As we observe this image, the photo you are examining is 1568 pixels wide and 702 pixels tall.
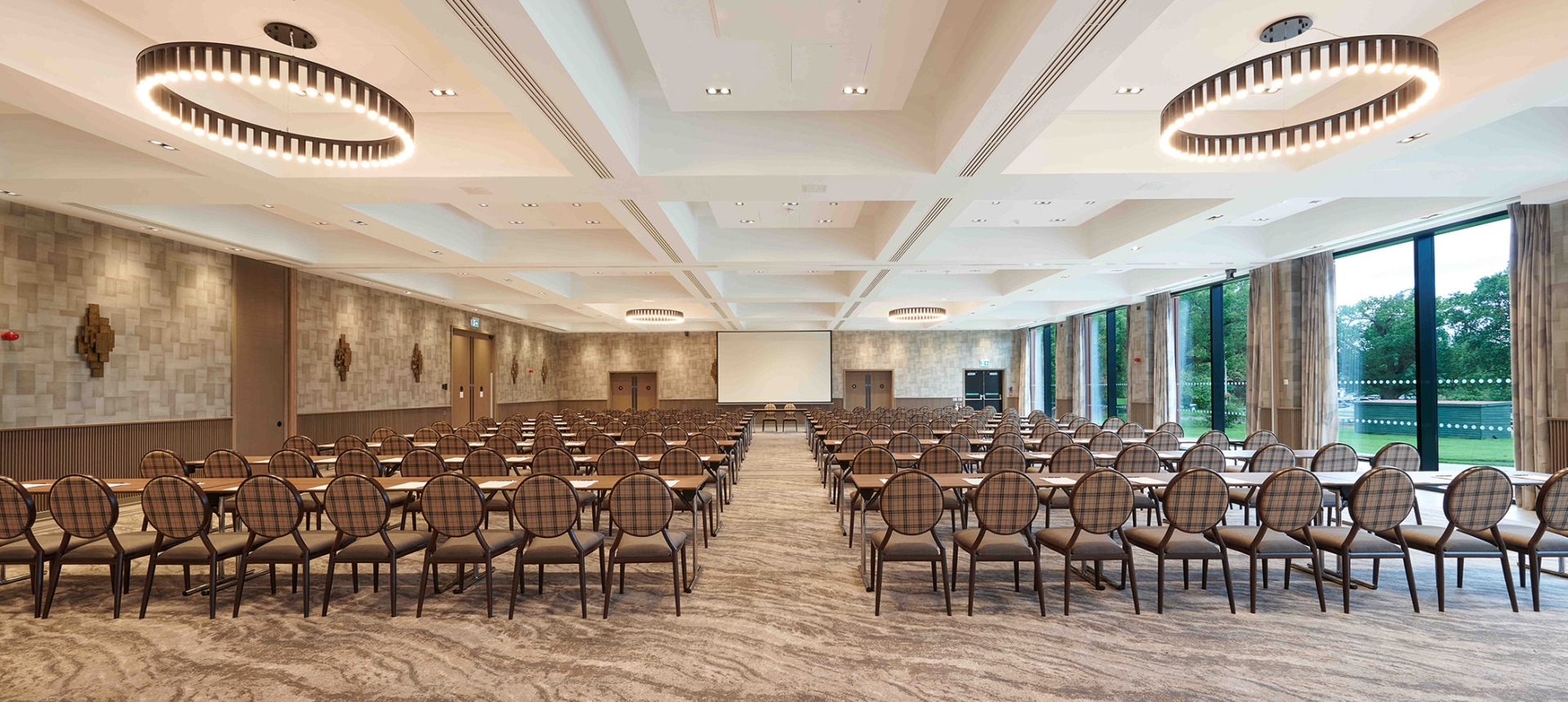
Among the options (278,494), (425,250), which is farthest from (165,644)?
(425,250)

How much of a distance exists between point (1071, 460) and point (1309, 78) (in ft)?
11.8

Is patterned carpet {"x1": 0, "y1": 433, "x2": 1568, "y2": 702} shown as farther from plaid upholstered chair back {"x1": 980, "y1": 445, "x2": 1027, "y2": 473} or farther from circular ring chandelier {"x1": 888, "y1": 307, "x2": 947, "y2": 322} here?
circular ring chandelier {"x1": 888, "y1": 307, "x2": 947, "y2": 322}

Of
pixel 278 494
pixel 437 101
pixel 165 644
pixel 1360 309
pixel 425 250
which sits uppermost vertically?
pixel 437 101

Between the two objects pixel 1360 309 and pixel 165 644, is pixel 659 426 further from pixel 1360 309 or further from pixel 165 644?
pixel 1360 309

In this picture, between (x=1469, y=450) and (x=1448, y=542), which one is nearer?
(x=1448, y=542)

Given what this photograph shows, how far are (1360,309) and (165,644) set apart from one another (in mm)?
14143

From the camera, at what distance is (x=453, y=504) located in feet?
14.6

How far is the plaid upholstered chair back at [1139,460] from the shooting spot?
657 cm

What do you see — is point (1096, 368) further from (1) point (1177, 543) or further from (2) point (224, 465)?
(2) point (224, 465)

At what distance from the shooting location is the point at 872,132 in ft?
21.3

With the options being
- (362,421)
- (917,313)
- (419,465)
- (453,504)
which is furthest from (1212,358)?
(362,421)

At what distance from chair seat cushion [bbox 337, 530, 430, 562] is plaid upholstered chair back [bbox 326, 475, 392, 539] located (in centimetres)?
10

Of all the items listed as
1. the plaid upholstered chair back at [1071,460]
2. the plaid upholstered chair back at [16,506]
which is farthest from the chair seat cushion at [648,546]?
the plaid upholstered chair back at [16,506]

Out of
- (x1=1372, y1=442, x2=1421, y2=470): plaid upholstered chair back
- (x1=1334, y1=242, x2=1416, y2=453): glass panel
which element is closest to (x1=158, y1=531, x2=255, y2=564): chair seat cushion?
(x1=1372, y1=442, x2=1421, y2=470): plaid upholstered chair back
